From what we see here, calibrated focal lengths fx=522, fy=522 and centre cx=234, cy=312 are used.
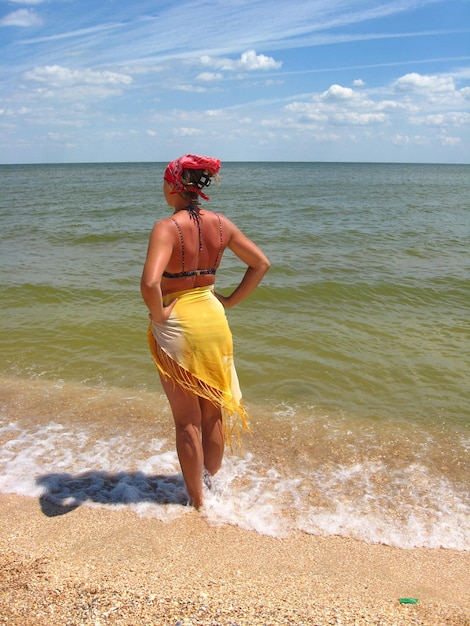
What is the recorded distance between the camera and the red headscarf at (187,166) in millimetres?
2766

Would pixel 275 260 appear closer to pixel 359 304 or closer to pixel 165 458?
pixel 359 304

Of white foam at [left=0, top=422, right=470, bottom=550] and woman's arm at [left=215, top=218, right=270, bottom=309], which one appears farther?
white foam at [left=0, top=422, right=470, bottom=550]

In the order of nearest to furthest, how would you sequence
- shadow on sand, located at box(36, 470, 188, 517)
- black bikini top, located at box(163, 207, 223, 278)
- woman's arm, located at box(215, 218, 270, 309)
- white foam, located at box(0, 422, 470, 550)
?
black bikini top, located at box(163, 207, 223, 278)
woman's arm, located at box(215, 218, 270, 309)
white foam, located at box(0, 422, 470, 550)
shadow on sand, located at box(36, 470, 188, 517)

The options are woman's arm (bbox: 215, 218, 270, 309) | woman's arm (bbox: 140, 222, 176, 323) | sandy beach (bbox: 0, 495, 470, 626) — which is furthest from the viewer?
woman's arm (bbox: 215, 218, 270, 309)

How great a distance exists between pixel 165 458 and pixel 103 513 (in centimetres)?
82

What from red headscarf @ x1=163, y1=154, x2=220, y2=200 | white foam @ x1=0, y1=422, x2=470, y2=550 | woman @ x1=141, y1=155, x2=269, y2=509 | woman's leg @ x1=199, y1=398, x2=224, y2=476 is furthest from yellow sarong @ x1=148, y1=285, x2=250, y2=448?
white foam @ x1=0, y1=422, x2=470, y2=550

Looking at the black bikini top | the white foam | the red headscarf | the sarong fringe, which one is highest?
the red headscarf

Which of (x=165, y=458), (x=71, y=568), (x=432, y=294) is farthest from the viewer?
(x=432, y=294)

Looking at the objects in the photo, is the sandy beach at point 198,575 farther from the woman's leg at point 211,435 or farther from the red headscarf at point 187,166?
the red headscarf at point 187,166

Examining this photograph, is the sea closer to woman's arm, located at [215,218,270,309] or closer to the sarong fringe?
woman's arm, located at [215,218,270,309]

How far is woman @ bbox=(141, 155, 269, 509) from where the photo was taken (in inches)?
110

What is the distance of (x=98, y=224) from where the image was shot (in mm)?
17562

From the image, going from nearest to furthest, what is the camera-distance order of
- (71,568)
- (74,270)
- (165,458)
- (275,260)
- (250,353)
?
(71,568) < (165,458) < (250,353) < (74,270) < (275,260)

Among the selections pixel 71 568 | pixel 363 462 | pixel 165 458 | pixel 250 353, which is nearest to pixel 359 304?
pixel 250 353
